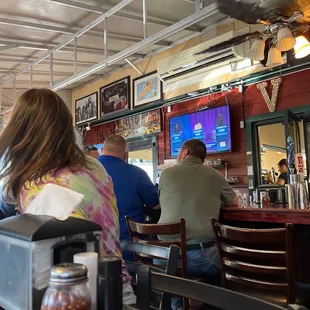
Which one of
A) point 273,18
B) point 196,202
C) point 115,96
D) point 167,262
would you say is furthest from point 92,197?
point 115,96

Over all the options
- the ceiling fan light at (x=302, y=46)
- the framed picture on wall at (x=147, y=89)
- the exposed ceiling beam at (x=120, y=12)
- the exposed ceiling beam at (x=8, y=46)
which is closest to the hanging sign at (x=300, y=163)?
the ceiling fan light at (x=302, y=46)

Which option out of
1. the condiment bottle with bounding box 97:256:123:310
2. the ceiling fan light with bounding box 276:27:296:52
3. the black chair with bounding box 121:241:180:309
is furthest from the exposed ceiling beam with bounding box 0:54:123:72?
the condiment bottle with bounding box 97:256:123:310

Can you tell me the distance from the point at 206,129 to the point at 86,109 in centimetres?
337

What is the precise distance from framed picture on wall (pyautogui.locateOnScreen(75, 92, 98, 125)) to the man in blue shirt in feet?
15.8

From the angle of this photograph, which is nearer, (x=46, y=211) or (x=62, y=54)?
(x=46, y=211)

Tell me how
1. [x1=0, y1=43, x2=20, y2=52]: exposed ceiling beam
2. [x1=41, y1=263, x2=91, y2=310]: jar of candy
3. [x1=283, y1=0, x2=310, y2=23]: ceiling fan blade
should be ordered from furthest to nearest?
[x1=0, y1=43, x2=20, y2=52]: exposed ceiling beam
[x1=283, y1=0, x2=310, y2=23]: ceiling fan blade
[x1=41, y1=263, x2=91, y2=310]: jar of candy

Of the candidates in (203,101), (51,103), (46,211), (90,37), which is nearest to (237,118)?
(203,101)

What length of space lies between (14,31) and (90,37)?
103 centimetres

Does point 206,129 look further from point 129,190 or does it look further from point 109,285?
point 109,285

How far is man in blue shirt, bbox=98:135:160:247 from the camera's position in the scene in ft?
8.96

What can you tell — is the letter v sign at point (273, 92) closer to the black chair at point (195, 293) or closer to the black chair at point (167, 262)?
the black chair at point (167, 262)

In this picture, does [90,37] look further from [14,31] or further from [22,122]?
[22,122]

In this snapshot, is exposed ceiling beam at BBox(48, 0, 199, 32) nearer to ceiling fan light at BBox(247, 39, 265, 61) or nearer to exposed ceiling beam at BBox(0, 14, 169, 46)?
exposed ceiling beam at BBox(0, 14, 169, 46)

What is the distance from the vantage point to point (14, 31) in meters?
5.08
